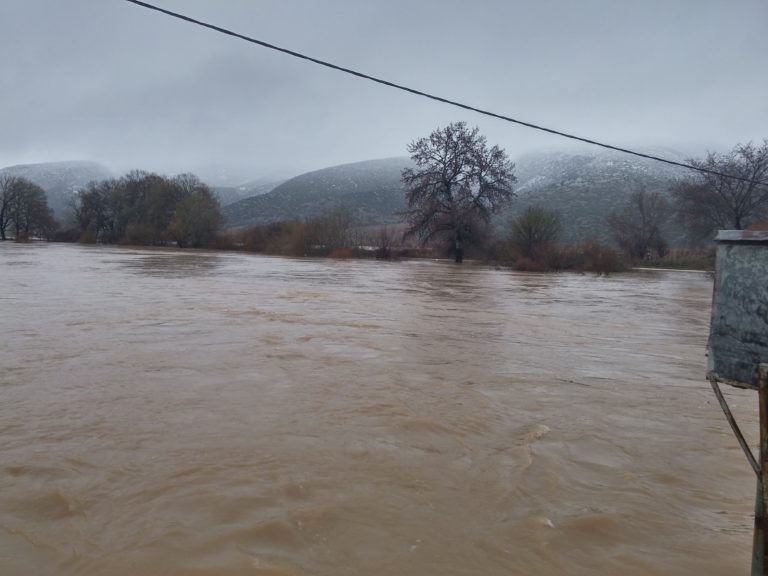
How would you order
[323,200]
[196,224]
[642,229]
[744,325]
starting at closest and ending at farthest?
1. [744,325]
2. [642,229]
3. [196,224]
4. [323,200]

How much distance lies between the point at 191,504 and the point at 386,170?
170 m

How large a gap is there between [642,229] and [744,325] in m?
54.3

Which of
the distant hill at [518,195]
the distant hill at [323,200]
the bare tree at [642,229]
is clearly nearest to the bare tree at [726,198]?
the bare tree at [642,229]

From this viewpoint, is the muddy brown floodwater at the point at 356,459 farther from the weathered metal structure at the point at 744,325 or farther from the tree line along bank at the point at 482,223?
the tree line along bank at the point at 482,223

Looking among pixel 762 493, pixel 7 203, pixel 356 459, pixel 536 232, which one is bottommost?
pixel 356 459

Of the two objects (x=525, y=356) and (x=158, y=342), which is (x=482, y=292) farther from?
(x=158, y=342)

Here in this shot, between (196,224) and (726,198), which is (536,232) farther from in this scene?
(196,224)

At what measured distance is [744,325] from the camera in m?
1.72

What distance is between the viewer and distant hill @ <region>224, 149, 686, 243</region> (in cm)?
8481

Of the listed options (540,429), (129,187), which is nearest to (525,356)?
(540,429)

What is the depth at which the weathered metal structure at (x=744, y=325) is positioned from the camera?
Answer: 1.63 metres

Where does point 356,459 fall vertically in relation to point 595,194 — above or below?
below

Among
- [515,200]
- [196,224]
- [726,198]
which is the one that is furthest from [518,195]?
[196,224]

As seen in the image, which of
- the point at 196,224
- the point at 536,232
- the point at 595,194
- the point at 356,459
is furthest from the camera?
the point at 595,194
